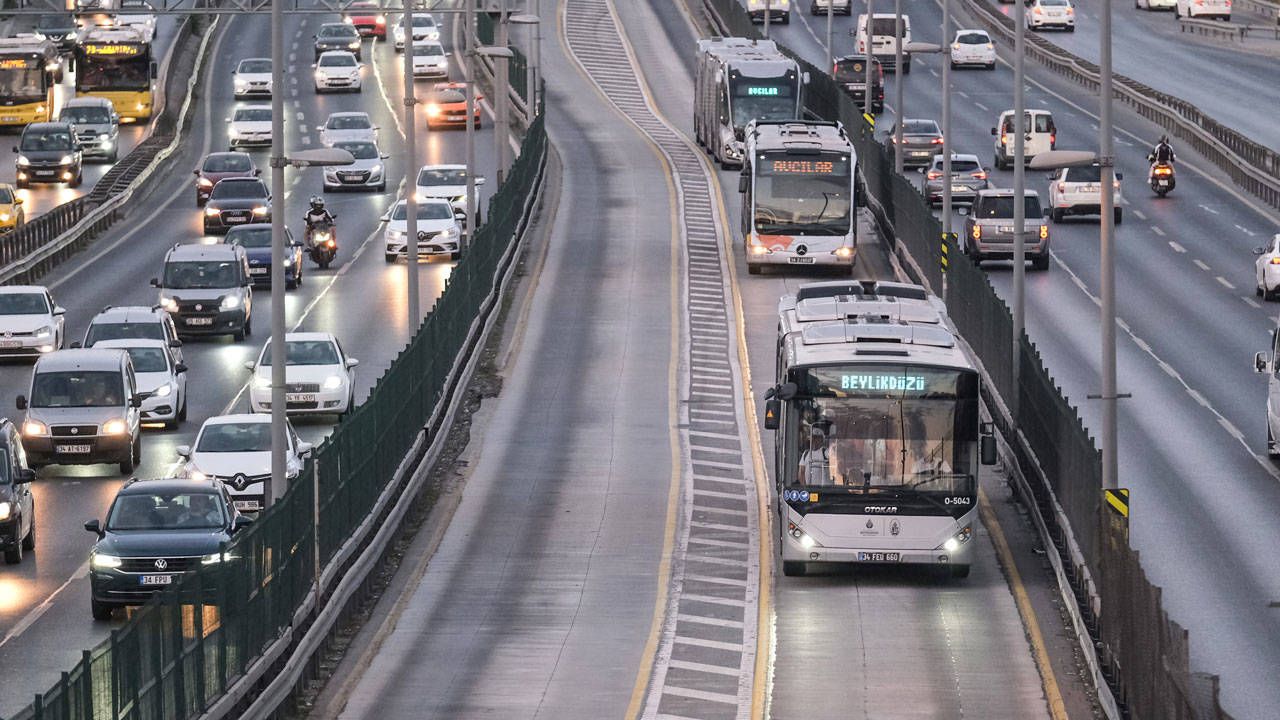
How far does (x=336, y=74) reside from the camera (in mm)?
97500

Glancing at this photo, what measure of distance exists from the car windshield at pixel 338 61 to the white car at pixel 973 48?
1005 inches

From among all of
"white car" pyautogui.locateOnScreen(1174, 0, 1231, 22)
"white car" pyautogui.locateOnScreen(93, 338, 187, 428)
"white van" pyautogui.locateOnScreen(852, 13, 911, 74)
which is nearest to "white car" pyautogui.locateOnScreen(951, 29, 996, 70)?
"white van" pyautogui.locateOnScreen(852, 13, 911, 74)

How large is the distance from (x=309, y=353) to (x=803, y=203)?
1814 cm

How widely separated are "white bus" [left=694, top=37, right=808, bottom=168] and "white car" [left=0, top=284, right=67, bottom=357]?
28451mm

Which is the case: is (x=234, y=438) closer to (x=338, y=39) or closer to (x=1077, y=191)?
(x=1077, y=191)

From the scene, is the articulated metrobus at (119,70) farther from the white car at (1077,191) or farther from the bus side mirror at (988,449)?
the bus side mirror at (988,449)

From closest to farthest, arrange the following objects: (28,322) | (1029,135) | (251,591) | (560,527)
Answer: (251,591) < (560,527) < (28,322) < (1029,135)

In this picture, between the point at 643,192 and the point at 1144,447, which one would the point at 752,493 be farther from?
the point at 643,192

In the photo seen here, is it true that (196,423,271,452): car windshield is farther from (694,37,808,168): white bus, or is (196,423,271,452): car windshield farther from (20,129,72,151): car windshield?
(20,129,72,151): car windshield

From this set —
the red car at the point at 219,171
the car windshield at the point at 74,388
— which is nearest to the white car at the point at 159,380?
the car windshield at the point at 74,388

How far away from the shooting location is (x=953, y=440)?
3158 centimetres

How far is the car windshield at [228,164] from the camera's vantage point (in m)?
74.2

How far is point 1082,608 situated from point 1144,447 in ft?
42.3

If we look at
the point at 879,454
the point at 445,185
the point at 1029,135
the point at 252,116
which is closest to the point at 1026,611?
the point at 879,454
